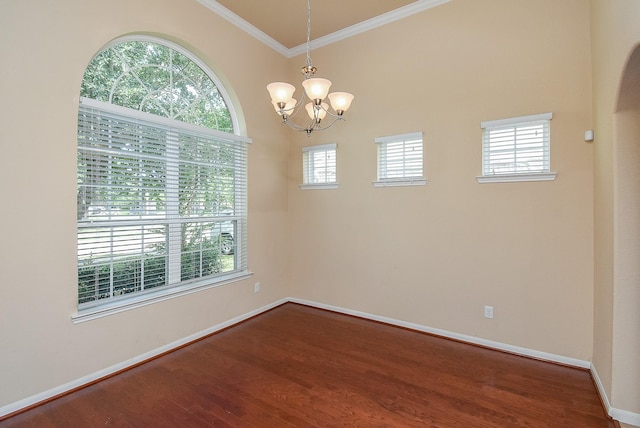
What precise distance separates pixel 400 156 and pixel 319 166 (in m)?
1.16

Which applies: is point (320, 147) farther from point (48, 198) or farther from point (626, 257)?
point (626, 257)

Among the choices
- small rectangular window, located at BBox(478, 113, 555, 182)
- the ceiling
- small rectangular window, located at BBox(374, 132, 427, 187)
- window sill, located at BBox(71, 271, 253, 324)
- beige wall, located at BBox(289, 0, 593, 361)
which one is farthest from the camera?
small rectangular window, located at BBox(374, 132, 427, 187)

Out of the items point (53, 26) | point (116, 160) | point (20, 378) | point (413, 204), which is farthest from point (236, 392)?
point (53, 26)

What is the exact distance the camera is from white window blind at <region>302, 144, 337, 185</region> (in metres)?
4.11

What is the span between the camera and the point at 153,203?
9.75 feet

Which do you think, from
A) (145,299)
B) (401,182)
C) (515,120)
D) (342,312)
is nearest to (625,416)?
(515,120)

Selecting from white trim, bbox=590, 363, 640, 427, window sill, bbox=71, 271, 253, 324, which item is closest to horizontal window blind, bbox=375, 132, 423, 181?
window sill, bbox=71, 271, 253, 324

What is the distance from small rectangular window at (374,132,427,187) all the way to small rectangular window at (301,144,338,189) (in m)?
0.65

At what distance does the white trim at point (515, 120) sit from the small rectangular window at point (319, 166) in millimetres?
1767

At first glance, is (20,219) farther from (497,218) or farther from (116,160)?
(497,218)

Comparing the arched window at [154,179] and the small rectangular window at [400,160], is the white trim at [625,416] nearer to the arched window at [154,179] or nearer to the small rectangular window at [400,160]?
the small rectangular window at [400,160]

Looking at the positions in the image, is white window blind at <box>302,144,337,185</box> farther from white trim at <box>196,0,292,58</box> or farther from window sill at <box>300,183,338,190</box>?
white trim at <box>196,0,292,58</box>

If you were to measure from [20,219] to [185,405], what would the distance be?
175 centimetres

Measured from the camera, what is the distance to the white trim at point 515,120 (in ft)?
9.04
